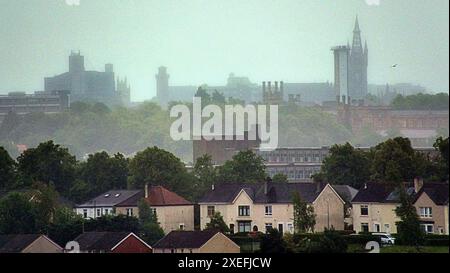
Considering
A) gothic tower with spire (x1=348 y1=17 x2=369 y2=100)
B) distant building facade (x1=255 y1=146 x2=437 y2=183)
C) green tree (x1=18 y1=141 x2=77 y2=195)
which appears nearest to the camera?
gothic tower with spire (x1=348 y1=17 x2=369 y2=100)

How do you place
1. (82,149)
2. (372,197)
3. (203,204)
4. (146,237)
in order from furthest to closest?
(82,149) → (203,204) → (372,197) → (146,237)

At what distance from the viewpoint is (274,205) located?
31.0m

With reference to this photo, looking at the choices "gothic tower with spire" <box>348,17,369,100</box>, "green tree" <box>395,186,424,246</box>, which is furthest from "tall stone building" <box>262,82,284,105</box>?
"green tree" <box>395,186,424,246</box>

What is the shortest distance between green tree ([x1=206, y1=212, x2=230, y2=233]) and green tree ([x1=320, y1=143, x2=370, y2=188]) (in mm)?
4950

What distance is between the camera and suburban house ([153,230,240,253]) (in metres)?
21.7

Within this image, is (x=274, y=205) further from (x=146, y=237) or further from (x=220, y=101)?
(x=220, y=101)

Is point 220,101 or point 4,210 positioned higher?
point 220,101

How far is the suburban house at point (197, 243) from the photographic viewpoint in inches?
856

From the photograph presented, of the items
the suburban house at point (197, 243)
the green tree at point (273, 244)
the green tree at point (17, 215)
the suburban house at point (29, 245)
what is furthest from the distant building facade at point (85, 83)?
the green tree at point (273, 244)

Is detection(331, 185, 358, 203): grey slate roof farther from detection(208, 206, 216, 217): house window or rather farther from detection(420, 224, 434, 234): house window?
detection(420, 224, 434, 234): house window

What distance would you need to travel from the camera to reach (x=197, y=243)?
22.2 metres
